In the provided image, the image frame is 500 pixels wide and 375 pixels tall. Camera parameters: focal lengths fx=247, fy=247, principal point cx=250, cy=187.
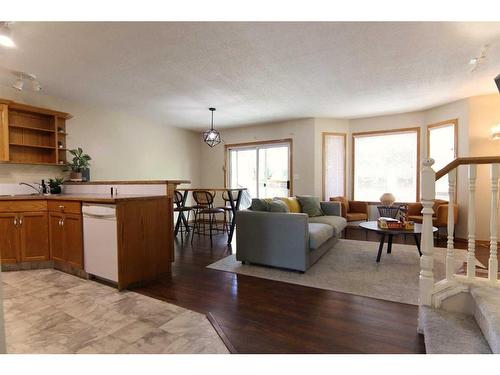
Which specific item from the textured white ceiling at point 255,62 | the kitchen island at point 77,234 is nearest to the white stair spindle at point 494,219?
the textured white ceiling at point 255,62

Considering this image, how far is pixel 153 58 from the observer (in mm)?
2852

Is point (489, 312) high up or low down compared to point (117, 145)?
down

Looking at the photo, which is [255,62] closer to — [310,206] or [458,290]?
[310,206]

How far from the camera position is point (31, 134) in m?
3.77

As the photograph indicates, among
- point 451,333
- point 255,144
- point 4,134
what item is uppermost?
point 255,144

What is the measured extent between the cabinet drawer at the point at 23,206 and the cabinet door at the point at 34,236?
55 mm

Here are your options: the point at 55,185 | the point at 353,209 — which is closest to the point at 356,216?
the point at 353,209

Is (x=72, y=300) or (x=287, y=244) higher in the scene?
(x=287, y=244)

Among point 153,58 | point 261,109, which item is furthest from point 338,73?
point 153,58

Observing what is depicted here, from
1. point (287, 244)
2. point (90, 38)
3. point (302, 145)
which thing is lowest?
point (287, 244)

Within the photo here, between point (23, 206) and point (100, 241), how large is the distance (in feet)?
4.53
